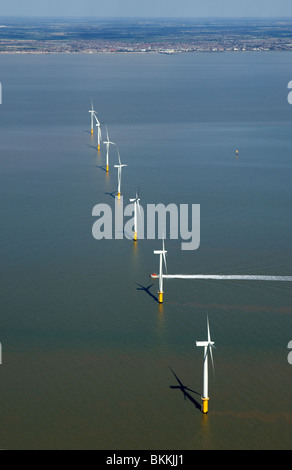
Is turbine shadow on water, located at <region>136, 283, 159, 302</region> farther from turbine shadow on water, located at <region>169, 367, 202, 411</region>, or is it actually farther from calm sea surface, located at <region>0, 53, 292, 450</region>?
turbine shadow on water, located at <region>169, 367, 202, 411</region>

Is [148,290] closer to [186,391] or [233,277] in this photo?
[233,277]

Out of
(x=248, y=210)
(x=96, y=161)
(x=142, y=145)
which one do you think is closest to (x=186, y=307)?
(x=248, y=210)

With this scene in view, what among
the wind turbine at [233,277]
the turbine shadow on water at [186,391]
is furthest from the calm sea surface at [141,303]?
the wind turbine at [233,277]

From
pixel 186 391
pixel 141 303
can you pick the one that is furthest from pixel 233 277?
pixel 186 391

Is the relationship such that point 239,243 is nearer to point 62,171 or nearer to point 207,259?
point 207,259

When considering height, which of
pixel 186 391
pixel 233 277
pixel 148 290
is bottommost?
pixel 186 391

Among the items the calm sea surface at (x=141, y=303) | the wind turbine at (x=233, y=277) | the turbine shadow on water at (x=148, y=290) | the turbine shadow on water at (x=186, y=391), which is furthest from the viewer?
the wind turbine at (x=233, y=277)

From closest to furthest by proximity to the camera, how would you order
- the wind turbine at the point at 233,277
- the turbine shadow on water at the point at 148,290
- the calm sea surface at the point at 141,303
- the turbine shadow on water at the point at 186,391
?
the calm sea surface at the point at 141,303 < the turbine shadow on water at the point at 186,391 < the turbine shadow on water at the point at 148,290 < the wind turbine at the point at 233,277

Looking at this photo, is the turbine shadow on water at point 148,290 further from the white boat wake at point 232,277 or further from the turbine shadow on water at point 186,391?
the turbine shadow on water at point 186,391
